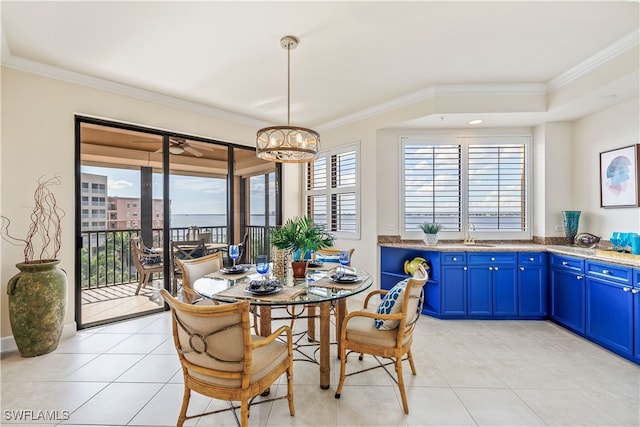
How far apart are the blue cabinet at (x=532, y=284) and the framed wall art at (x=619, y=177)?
945mm

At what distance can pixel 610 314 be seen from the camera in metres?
2.73

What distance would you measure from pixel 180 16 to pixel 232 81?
3.71 ft

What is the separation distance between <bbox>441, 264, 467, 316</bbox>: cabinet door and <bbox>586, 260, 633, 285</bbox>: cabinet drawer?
1197 mm

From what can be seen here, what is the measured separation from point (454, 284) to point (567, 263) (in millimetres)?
1237

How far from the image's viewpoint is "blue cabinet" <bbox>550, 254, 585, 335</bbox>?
3070 mm

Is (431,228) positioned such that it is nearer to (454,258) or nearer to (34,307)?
(454,258)

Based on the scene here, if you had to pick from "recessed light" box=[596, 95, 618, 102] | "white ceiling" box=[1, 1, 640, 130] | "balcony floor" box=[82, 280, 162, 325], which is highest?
"white ceiling" box=[1, 1, 640, 130]

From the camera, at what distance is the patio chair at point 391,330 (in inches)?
77.2

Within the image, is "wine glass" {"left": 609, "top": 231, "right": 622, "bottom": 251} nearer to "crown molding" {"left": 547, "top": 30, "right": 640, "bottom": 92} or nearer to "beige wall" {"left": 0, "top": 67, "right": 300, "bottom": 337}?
"crown molding" {"left": 547, "top": 30, "right": 640, "bottom": 92}

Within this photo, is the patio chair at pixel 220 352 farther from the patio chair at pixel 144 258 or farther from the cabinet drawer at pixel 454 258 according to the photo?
the patio chair at pixel 144 258

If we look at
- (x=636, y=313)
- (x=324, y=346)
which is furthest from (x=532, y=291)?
(x=324, y=346)

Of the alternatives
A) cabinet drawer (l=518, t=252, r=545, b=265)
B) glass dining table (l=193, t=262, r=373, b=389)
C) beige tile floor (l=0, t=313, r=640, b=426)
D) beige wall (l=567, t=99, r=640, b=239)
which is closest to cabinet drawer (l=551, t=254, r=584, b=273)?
cabinet drawer (l=518, t=252, r=545, b=265)

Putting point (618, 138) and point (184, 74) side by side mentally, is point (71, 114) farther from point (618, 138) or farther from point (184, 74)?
point (618, 138)

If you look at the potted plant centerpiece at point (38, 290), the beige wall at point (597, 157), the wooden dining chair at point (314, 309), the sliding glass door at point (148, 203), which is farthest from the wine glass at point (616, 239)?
the potted plant centerpiece at point (38, 290)
